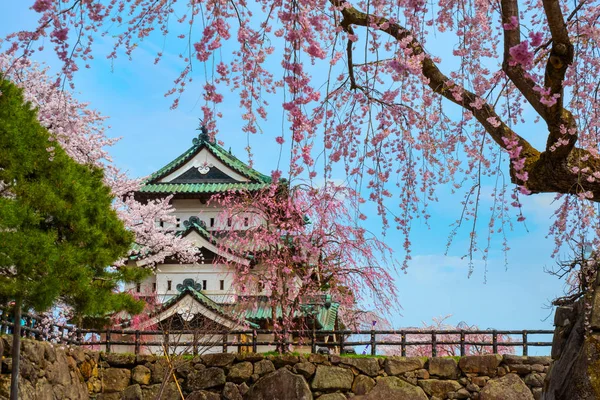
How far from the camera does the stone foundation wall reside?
1295 cm

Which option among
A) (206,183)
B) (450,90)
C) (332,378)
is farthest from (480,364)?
(450,90)

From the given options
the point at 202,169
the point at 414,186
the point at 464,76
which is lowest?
the point at 414,186

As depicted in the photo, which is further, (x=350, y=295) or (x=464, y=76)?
(x=350, y=295)

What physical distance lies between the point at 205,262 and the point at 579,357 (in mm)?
12852

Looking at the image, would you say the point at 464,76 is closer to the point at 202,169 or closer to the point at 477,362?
the point at 477,362

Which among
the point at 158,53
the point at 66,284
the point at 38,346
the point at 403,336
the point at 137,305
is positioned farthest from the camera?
the point at 403,336

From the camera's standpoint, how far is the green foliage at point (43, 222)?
8.51 metres

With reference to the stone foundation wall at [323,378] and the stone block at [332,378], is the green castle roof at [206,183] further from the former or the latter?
the stone block at [332,378]

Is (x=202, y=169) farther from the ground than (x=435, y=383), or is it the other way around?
(x=202, y=169)

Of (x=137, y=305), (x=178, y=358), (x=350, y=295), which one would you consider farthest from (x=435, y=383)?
(x=137, y=305)

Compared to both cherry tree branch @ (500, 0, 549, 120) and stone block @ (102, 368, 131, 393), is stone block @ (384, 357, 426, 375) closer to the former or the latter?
stone block @ (102, 368, 131, 393)

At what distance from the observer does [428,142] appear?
15.4 feet

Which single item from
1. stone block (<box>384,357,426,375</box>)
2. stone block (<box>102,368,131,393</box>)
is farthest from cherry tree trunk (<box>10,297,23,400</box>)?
stone block (<box>384,357,426,375</box>)

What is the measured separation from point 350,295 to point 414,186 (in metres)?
10.3
